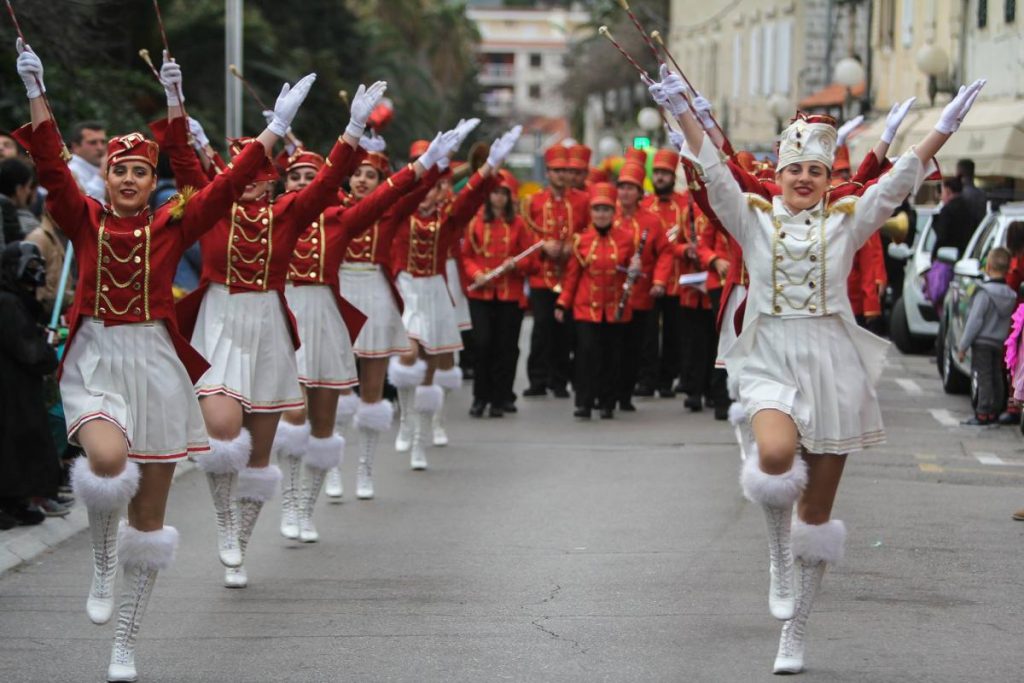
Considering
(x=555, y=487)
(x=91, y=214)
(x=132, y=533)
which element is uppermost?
(x=91, y=214)

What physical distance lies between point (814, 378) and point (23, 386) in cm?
474

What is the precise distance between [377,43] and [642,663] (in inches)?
1362

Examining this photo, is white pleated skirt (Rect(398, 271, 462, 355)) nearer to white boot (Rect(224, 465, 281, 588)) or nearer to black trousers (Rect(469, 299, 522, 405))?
black trousers (Rect(469, 299, 522, 405))

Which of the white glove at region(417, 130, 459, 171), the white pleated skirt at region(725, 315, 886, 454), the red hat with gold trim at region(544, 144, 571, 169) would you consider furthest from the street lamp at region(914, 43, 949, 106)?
the white pleated skirt at region(725, 315, 886, 454)

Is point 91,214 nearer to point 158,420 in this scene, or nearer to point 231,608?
point 158,420

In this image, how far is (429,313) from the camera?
13.7 meters

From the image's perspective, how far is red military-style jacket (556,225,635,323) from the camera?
16.5 meters

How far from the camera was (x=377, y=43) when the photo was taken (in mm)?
Answer: 40875

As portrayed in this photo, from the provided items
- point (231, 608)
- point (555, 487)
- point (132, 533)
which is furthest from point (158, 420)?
point (555, 487)

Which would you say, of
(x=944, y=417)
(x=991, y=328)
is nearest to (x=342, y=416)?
(x=991, y=328)

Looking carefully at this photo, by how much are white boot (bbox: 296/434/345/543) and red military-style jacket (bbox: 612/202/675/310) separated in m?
6.81

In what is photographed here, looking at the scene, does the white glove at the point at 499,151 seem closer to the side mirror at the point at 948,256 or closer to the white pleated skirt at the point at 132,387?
the white pleated skirt at the point at 132,387

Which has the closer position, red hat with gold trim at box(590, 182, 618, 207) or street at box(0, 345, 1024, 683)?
street at box(0, 345, 1024, 683)

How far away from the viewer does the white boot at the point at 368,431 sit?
37.7 ft
